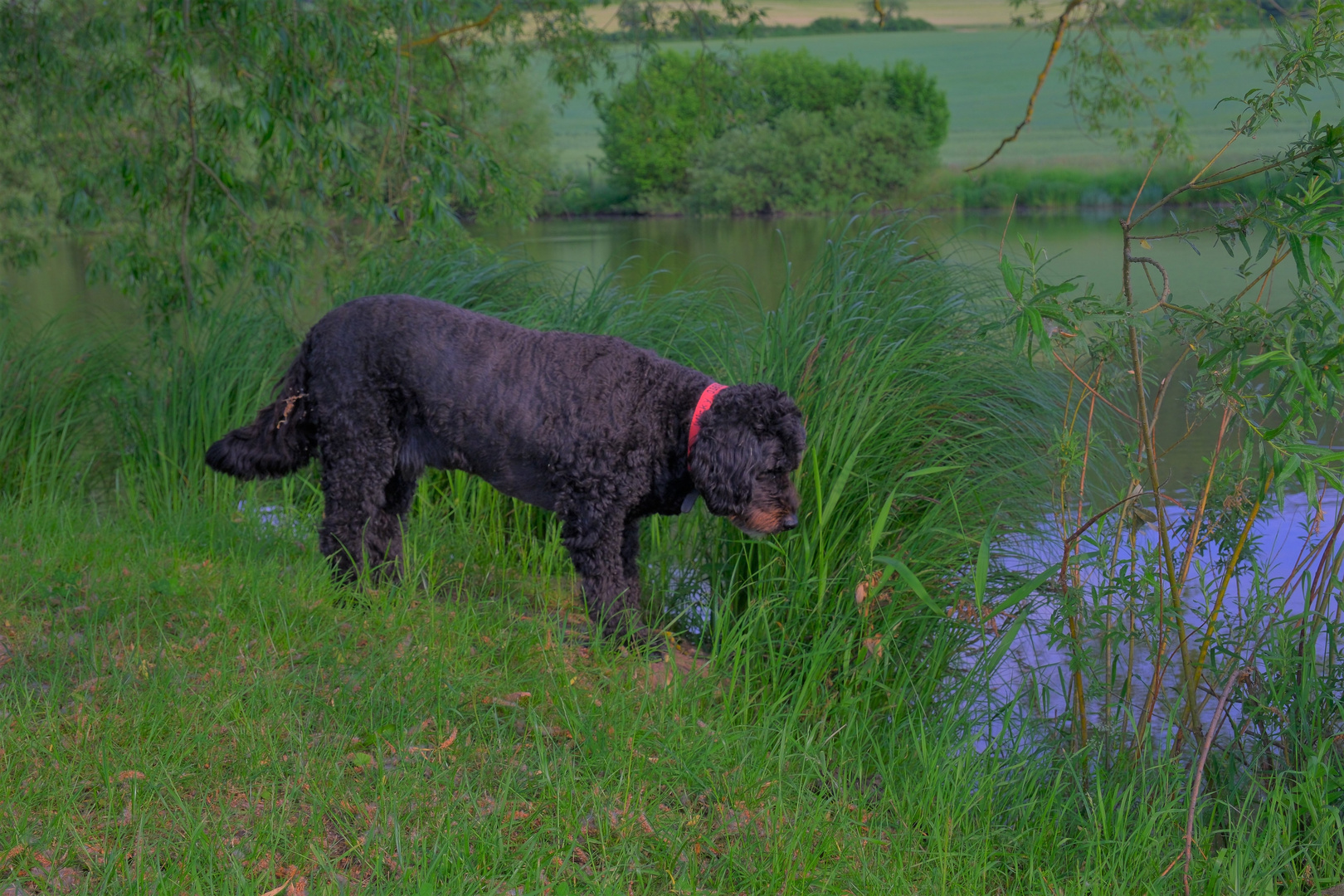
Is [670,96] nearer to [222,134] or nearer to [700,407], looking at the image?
[222,134]

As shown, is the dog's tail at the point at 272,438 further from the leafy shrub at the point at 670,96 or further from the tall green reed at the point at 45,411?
the leafy shrub at the point at 670,96

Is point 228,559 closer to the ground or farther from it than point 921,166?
closer to the ground

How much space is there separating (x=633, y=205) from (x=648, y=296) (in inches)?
1087

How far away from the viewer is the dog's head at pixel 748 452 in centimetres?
374

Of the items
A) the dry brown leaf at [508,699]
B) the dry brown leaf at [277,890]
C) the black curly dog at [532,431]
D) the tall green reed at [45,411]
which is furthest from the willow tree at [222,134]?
the dry brown leaf at [277,890]

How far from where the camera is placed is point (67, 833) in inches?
93.4

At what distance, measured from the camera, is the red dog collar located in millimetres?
3883

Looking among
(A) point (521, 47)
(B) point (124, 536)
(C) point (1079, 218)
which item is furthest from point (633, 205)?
(B) point (124, 536)

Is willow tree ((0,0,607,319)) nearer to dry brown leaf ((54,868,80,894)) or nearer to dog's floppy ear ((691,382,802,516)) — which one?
dog's floppy ear ((691,382,802,516))

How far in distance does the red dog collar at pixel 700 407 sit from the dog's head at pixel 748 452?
0.17 ft

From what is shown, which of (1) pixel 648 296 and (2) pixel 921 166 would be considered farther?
(2) pixel 921 166

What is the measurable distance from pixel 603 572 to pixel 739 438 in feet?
2.70

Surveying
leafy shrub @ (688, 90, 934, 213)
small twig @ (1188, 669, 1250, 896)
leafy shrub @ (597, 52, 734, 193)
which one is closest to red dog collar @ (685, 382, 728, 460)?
small twig @ (1188, 669, 1250, 896)

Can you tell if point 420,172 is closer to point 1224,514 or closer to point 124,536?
point 124,536
